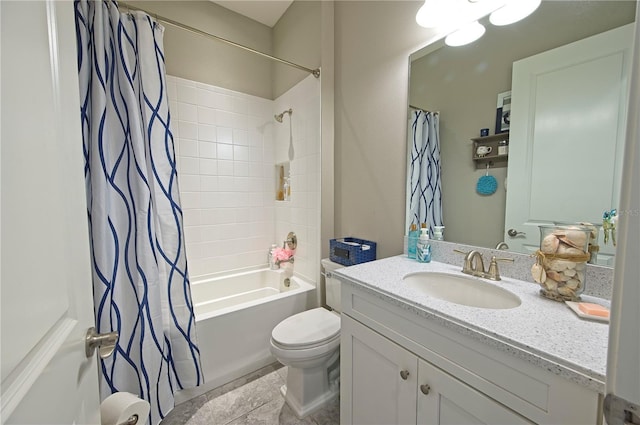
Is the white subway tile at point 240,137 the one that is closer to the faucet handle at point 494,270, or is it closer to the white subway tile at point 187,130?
the white subway tile at point 187,130

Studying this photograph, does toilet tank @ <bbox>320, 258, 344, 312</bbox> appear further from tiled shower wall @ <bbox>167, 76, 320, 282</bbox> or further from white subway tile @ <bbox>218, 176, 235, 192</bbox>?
white subway tile @ <bbox>218, 176, 235, 192</bbox>

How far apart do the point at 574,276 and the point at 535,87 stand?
0.71 metres

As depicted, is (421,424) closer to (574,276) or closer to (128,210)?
(574,276)

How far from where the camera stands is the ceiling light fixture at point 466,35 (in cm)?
114

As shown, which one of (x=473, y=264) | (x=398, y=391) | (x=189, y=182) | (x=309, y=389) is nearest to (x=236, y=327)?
(x=309, y=389)

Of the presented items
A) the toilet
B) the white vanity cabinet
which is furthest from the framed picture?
the toilet

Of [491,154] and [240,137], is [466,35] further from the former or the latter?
[240,137]

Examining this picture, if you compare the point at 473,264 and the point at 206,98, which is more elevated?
the point at 206,98

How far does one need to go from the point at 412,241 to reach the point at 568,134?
0.76 m

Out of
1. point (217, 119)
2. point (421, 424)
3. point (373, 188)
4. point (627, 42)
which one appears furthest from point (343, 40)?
point (421, 424)

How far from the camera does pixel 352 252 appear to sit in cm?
164

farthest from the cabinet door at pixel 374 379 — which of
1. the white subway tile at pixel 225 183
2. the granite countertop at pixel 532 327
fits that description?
the white subway tile at pixel 225 183

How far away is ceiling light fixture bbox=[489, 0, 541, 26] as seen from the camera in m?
0.99

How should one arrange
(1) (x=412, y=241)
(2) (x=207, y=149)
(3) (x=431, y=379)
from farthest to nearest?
(2) (x=207, y=149) < (1) (x=412, y=241) < (3) (x=431, y=379)
